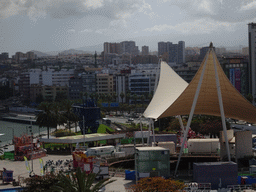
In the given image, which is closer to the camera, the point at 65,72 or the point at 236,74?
the point at 236,74

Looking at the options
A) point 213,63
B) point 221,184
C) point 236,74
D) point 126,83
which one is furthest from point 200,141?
point 126,83

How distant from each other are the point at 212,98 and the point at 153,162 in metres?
9.34

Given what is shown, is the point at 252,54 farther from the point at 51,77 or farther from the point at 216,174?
the point at 216,174

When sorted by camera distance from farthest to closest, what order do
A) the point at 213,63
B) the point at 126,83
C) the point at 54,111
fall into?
the point at 126,83 → the point at 54,111 → the point at 213,63

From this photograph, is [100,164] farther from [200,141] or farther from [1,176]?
[200,141]

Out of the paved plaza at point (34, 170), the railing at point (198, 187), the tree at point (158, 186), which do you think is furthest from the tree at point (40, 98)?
the tree at point (158, 186)

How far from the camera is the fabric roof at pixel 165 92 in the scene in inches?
1941

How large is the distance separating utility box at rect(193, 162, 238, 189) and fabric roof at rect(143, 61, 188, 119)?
13644 millimetres

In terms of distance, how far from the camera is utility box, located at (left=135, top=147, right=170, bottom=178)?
36.8 metres

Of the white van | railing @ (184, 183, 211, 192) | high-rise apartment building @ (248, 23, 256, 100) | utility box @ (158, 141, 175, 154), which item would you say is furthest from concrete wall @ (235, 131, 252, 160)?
high-rise apartment building @ (248, 23, 256, 100)

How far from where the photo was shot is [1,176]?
40.8 m

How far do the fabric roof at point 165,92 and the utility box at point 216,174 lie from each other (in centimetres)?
1364

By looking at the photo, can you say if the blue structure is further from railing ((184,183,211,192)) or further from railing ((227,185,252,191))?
railing ((227,185,252,191))

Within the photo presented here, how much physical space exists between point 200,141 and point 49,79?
156m
